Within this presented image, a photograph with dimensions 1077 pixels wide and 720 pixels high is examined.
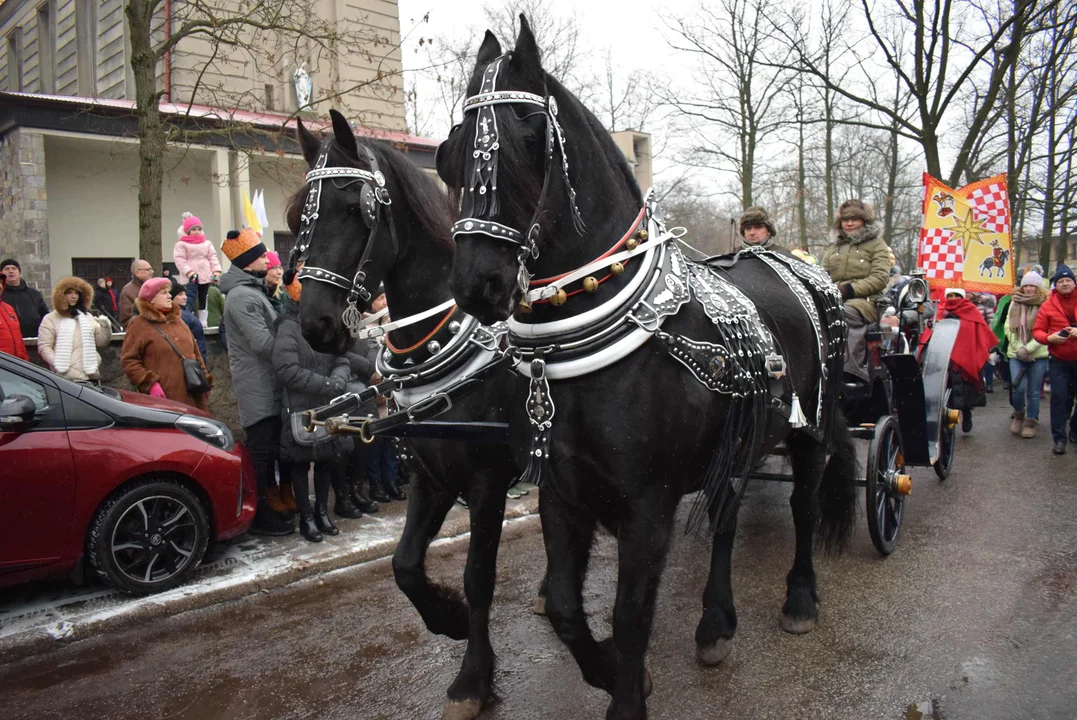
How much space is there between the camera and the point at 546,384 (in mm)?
2652

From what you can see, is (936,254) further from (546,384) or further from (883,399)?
(546,384)

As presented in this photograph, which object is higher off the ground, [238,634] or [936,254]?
[936,254]

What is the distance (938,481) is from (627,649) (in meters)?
5.51

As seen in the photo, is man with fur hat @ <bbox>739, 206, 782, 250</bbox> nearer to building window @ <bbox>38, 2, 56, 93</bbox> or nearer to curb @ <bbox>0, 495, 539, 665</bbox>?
curb @ <bbox>0, 495, 539, 665</bbox>

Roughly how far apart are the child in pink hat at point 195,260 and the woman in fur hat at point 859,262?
7356 millimetres

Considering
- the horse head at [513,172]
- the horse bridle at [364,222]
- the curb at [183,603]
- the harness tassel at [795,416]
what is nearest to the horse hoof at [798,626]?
the harness tassel at [795,416]

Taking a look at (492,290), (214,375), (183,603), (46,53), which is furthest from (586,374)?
(46,53)

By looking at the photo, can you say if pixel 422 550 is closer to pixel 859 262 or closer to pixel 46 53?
pixel 859 262

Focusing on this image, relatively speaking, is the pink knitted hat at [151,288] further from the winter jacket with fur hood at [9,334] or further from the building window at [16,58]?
the building window at [16,58]

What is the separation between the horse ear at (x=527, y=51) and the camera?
2.44m

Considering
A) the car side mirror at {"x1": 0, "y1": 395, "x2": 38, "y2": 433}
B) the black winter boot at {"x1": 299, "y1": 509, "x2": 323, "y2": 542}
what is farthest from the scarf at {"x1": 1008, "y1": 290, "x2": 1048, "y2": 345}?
the car side mirror at {"x1": 0, "y1": 395, "x2": 38, "y2": 433}

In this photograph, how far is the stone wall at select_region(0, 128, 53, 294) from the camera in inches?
483

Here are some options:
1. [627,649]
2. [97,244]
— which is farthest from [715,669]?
[97,244]

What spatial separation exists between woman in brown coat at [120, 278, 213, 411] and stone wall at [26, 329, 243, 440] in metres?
0.68
